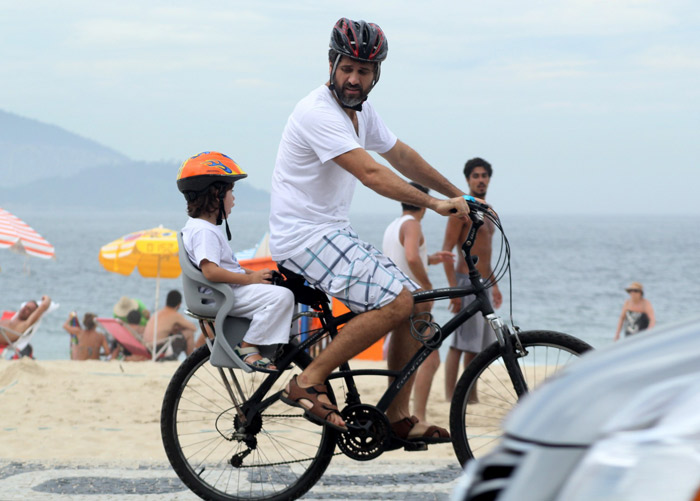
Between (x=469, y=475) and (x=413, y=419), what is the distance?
2288mm

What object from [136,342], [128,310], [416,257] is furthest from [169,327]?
[416,257]

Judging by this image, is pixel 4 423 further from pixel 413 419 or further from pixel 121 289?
pixel 121 289

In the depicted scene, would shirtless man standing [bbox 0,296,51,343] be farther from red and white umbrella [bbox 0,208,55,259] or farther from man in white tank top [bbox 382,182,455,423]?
man in white tank top [bbox 382,182,455,423]

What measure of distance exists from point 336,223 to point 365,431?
2.90ft

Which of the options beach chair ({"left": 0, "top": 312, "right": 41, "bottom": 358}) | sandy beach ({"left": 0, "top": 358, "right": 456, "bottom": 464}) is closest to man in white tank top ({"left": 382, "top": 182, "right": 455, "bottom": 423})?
sandy beach ({"left": 0, "top": 358, "right": 456, "bottom": 464})

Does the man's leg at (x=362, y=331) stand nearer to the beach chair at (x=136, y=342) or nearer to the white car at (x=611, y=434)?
the white car at (x=611, y=434)

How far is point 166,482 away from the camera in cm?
535

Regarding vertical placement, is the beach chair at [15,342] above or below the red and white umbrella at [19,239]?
below

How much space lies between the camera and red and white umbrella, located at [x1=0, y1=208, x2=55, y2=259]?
12.1 m

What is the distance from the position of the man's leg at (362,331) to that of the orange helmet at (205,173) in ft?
2.87

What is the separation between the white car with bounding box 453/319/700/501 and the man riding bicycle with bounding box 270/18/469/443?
2.19 metres

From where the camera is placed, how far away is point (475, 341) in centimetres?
759

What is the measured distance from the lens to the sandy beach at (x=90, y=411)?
678 centimetres

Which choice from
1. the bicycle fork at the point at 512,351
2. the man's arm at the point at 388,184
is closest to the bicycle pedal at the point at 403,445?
the bicycle fork at the point at 512,351
